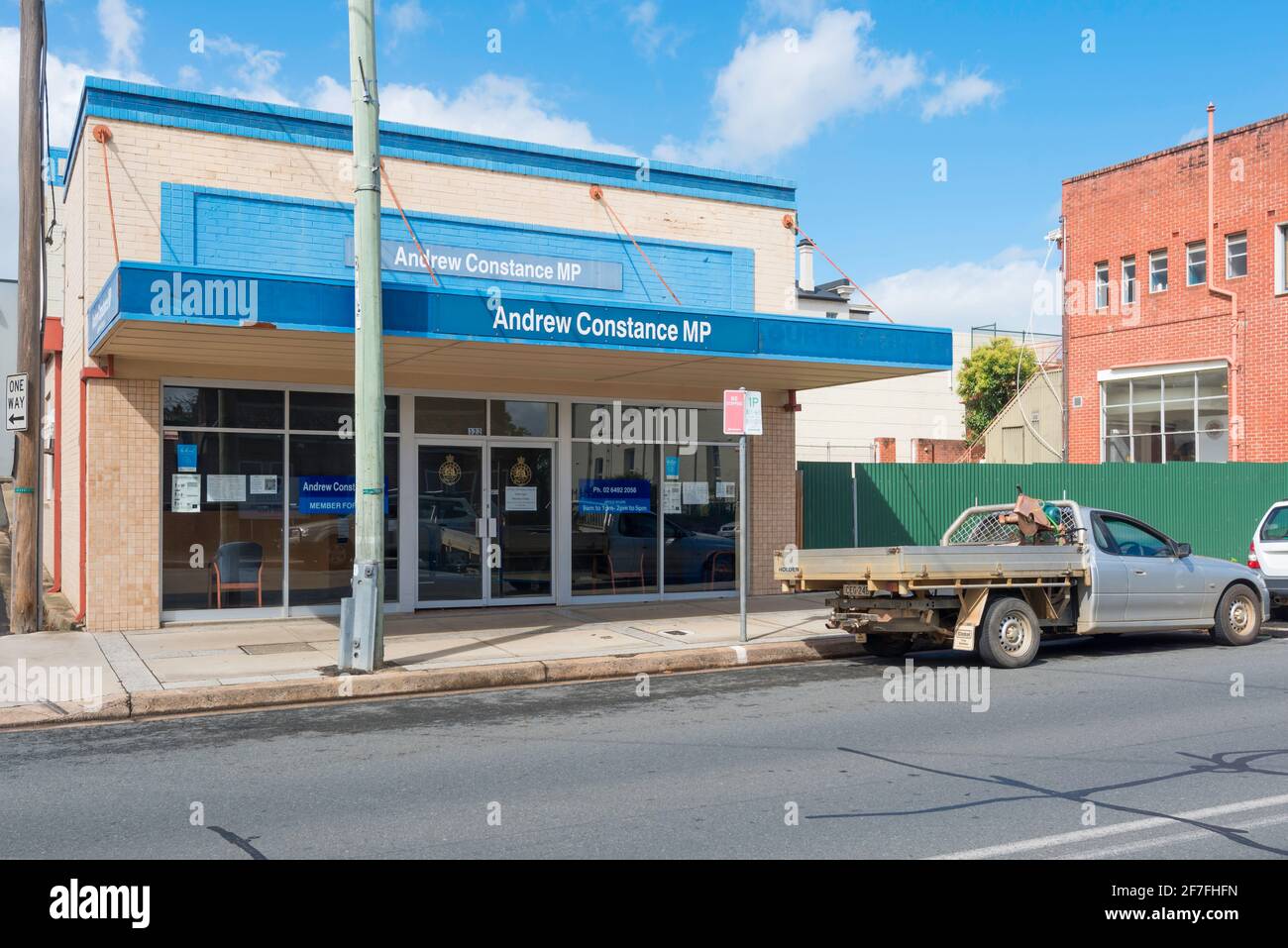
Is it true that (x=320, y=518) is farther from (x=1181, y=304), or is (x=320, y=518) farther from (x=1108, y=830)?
(x=1181, y=304)

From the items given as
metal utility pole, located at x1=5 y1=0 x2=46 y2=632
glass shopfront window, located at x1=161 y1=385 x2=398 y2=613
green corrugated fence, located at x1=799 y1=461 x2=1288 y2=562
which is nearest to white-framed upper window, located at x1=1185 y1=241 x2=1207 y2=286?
green corrugated fence, located at x1=799 y1=461 x2=1288 y2=562

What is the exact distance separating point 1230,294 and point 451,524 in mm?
18702

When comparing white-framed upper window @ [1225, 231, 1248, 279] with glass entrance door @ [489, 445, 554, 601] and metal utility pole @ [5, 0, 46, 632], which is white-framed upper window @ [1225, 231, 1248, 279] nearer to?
glass entrance door @ [489, 445, 554, 601]

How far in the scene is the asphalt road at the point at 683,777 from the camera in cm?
568

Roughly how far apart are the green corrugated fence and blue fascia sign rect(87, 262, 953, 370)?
3.63m

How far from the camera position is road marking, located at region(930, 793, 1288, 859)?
5422mm

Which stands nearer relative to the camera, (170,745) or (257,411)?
(170,745)

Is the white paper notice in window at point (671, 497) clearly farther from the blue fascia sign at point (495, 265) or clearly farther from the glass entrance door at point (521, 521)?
the blue fascia sign at point (495, 265)

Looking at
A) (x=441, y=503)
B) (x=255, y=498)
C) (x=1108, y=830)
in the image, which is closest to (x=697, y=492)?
(x=441, y=503)

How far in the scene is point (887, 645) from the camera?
12.5 metres
